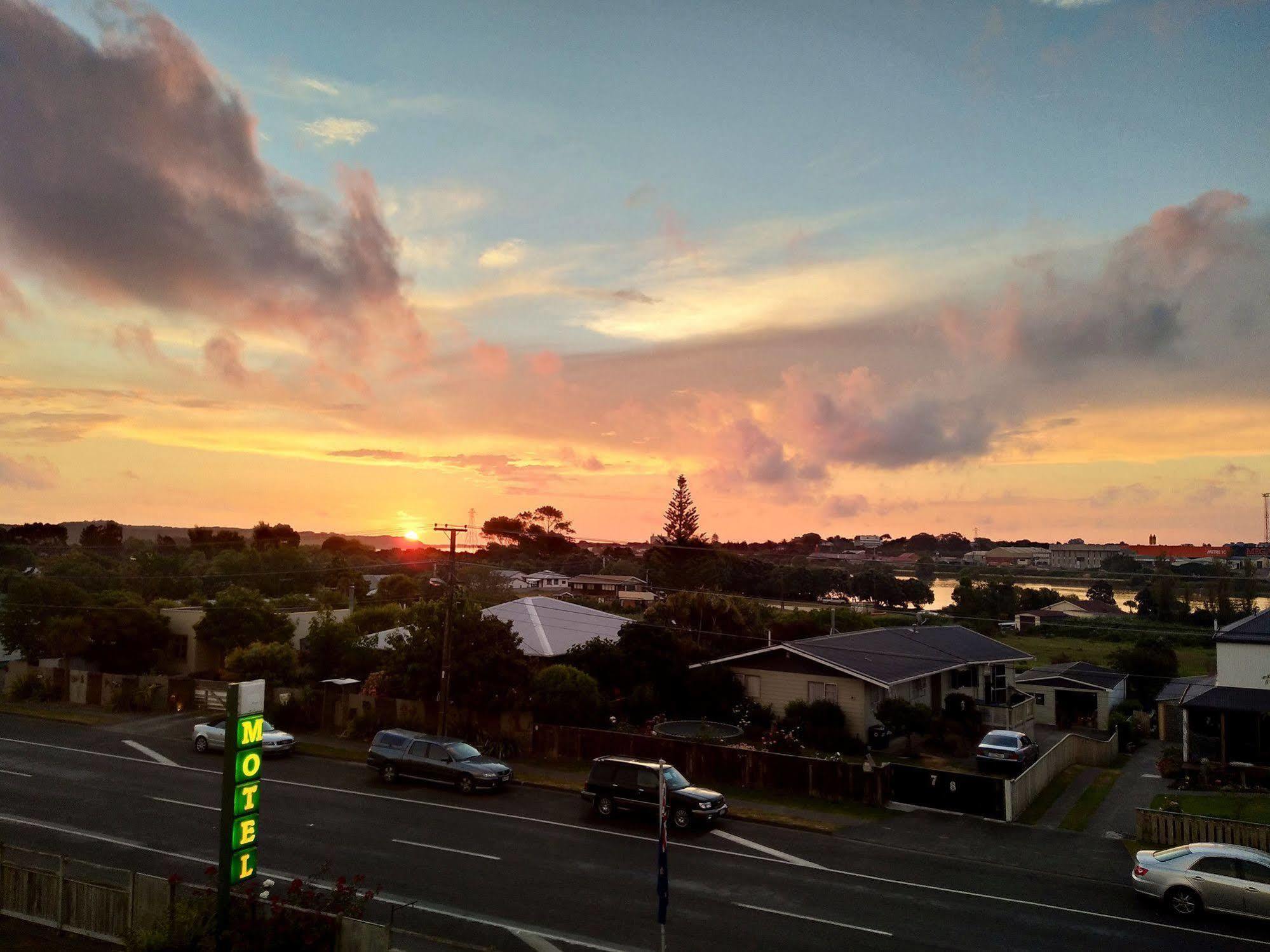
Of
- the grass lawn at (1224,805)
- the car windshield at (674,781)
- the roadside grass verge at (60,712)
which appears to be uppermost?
the car windshield at (674,781)

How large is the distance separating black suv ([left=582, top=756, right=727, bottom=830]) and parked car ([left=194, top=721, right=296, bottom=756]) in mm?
14964

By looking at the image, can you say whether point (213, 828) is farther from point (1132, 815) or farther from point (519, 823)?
point (1132, 815)

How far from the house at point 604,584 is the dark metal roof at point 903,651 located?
79.0 meters

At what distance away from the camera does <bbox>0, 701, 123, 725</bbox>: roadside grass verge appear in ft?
142

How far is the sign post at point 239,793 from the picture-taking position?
49.5 feet

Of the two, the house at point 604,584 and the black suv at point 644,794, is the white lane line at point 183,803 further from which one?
the house at point 604,584

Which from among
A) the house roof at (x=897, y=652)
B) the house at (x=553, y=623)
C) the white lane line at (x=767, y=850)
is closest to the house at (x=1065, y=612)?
the house roof at (x=897, y=652)

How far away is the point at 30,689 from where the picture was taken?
49.5 metres

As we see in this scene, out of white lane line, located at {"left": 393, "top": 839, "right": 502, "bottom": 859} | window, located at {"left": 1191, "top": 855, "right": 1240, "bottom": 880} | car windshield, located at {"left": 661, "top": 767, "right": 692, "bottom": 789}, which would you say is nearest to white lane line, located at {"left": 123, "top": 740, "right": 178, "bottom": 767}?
white lane line, located at {"left": 393, "top": 839, "right": 502, "bottom": 859}

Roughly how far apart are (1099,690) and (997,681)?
17.5 feet

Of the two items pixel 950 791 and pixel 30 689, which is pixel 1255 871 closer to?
pixel 950 791

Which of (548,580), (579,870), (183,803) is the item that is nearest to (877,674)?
(579,870)

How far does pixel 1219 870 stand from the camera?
64.0 feet

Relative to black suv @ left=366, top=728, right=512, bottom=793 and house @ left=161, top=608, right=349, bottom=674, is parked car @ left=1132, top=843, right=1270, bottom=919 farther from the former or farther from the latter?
house @ left=161, top=608, right=349, bottom=674
